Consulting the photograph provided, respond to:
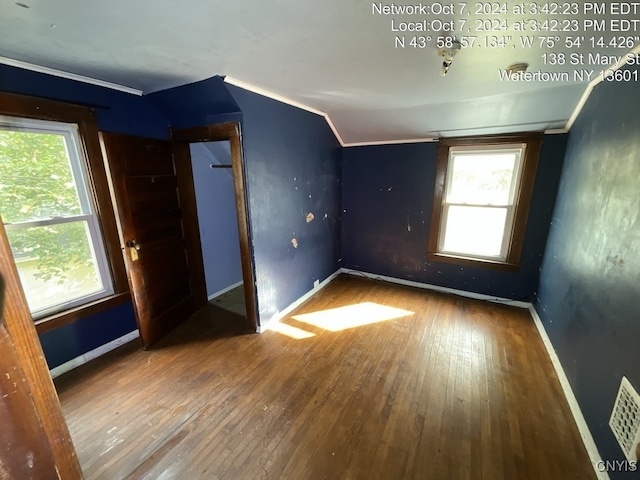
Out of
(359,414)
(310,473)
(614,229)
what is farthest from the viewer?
(359,414)

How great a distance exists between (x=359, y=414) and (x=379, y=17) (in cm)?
222

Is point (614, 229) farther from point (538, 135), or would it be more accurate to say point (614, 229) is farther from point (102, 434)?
point (102, 434)

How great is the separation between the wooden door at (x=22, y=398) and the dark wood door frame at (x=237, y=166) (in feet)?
5.60

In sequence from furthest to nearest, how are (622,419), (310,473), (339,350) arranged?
(339,350) → (310,473) → (622,419)

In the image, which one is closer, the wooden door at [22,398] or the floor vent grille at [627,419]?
the wooden door at [22,398]

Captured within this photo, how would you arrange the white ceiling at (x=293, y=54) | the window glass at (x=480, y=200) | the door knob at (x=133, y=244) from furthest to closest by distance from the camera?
the window glass at (x=480, y=200)
the door knob at (x=133, y=244)
the white ceiling at (x=293, y=54)

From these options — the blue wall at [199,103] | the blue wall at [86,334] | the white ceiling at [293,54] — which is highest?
the white ceiling at [293,54]

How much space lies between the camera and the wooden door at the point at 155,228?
2.07 metres

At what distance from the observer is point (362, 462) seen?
142cm

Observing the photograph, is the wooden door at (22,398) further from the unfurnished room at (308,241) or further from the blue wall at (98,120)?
the blue wall at (98,120)

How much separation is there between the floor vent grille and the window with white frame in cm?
348

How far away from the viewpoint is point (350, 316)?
290cm

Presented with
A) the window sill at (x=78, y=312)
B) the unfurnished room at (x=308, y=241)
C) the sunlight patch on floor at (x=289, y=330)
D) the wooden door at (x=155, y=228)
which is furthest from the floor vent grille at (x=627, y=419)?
the window sill at (x=78, y=312)

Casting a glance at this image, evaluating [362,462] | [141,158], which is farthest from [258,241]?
[362,462]
